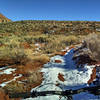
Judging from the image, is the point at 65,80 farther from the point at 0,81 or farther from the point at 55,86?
the point at 0,81

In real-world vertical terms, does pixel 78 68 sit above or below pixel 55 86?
above

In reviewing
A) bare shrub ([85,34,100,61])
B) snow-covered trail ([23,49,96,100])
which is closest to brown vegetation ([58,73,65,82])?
snow-covered trail ([23,49,96,100])

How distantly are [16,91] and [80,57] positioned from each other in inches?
154

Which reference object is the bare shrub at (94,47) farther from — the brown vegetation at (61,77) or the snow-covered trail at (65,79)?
the brown vegetation at (61,77)

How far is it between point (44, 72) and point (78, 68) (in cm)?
150

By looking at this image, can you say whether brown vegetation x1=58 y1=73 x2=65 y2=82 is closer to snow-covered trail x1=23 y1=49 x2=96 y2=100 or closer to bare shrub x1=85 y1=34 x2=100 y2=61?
snow-covered trail x1=23 y1=49 x2=96 y2=100

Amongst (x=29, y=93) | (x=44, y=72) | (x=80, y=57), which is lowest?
(x=29, y=93)

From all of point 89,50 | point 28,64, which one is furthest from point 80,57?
point 28,64

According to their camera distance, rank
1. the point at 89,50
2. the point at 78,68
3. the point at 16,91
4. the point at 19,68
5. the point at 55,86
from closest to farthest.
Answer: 1. the point at 16,91
2. the point at 55,86
3. the point at 78,68
4. the point at 19,68
5. the point at 89,50

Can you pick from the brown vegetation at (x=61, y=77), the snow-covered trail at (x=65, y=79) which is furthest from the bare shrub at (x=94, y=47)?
the brown vegetation at (x=61, y=77)

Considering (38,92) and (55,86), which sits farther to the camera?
(55,86)

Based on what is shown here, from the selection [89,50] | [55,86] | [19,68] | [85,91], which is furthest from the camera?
[89,50]

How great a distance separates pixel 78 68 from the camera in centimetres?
604

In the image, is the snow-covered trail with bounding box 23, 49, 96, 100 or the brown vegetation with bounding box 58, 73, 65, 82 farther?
the brown vegetation with bounding box 58, 73, 65, 82
